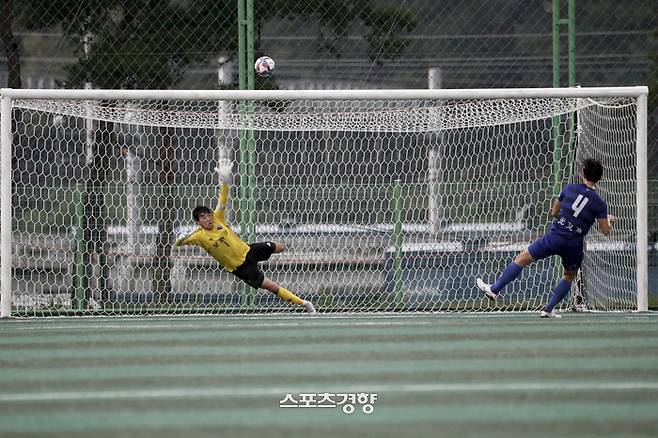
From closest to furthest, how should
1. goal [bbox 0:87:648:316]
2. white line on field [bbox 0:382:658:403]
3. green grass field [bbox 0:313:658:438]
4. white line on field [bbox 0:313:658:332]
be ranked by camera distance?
1. green grass field [bbox 0:313:658:438]
2. white line on field [bbox 0:382:658:403]
3. white line on field [bbox 0:313:658:332]
4. goal [bbox 0:87:648:316]

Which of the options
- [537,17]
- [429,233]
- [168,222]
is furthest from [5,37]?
[537,17]

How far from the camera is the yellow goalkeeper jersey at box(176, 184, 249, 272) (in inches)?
406

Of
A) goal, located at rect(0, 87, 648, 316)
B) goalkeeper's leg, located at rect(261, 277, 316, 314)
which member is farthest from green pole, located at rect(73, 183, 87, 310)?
goalkeeper's leg, located at rect(261, 277, 316, 314)

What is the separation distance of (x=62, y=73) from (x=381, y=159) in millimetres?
3979

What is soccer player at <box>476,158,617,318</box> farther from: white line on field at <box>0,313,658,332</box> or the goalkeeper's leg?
the goalkeeper's leg

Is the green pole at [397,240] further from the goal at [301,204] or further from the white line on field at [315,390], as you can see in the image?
the white line on field at [315,390]

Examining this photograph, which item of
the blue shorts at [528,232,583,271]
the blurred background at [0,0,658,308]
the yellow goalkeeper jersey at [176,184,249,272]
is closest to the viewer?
the blue shorts at [528,232,583,271]

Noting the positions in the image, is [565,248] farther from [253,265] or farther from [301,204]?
[301,204]

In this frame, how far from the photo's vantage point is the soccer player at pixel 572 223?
935 centimetres

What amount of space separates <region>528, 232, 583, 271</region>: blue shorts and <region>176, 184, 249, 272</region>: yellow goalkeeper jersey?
2.94m

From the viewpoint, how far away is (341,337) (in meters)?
7.59

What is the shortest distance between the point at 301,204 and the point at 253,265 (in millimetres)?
1557

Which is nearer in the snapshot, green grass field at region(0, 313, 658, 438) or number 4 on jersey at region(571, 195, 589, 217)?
green grass field at region(0, 313, 658, 438)

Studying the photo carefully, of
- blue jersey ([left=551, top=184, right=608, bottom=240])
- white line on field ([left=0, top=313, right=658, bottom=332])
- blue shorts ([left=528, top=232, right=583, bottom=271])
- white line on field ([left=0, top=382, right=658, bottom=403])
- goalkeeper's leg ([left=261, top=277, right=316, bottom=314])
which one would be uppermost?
blue jersey ([left=551, top=184, right=608, bottom=240])
